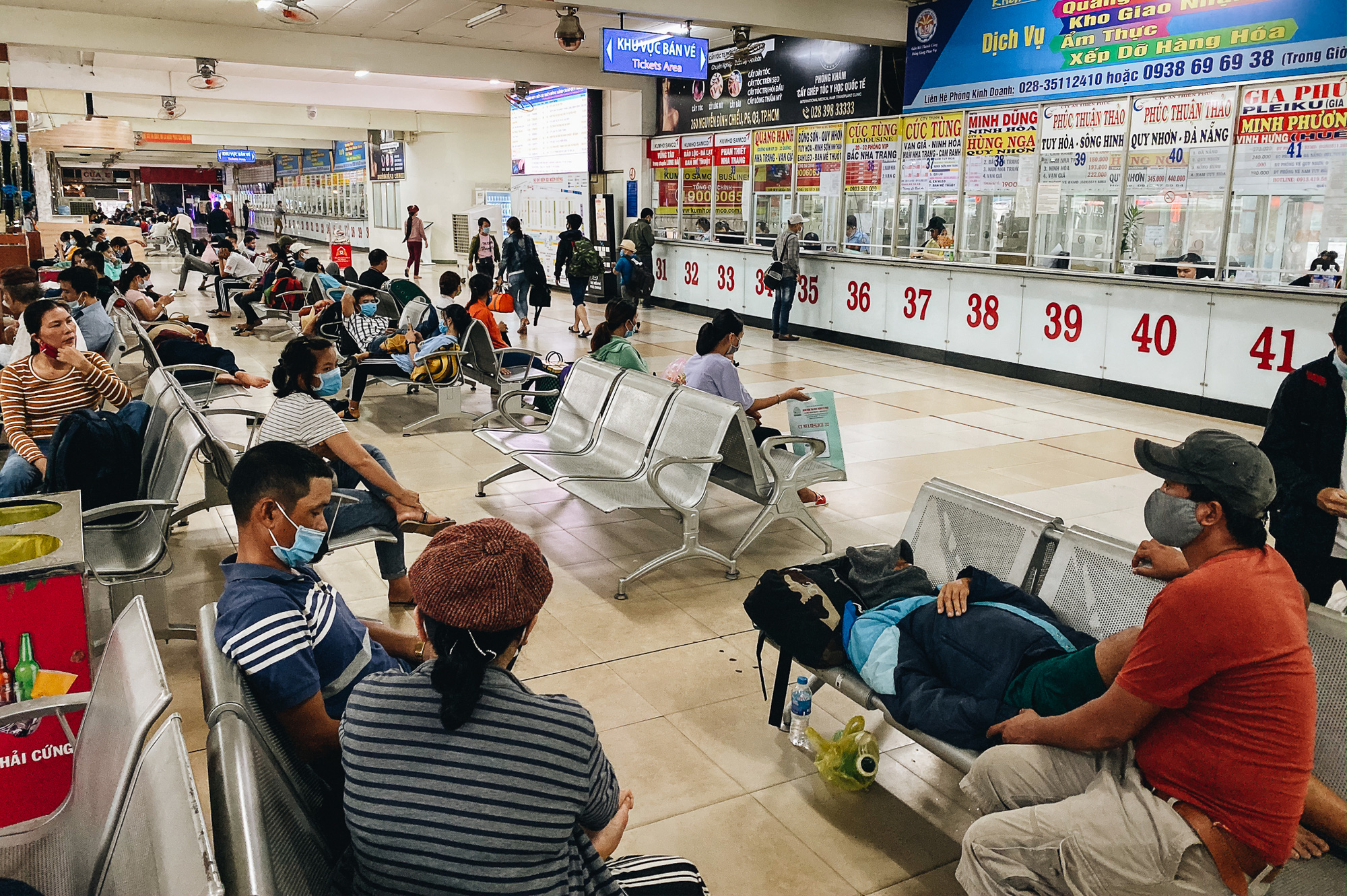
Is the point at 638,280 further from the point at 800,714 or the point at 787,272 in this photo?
the point at 800,714

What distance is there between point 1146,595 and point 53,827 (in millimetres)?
2878

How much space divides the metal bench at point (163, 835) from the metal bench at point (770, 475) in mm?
3495

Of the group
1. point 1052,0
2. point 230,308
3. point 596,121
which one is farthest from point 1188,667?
point 596,121

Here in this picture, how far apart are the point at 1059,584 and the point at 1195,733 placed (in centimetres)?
101

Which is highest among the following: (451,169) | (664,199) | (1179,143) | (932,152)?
(451,169)

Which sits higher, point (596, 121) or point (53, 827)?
point (596, 121)

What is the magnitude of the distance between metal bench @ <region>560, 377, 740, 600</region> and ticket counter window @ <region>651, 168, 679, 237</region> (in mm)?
12586

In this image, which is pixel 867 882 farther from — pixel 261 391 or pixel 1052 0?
pixel 1052 0

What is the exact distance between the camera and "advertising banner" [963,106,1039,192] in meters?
11.1

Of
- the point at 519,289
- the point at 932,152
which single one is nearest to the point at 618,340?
the point at 932,152

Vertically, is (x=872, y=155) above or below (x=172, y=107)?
below

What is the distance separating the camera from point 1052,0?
10672mm

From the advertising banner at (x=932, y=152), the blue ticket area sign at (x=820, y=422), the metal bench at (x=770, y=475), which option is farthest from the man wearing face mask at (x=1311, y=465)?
the advertising banner at (x=932, y=152)

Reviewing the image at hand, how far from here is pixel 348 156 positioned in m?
36.3
